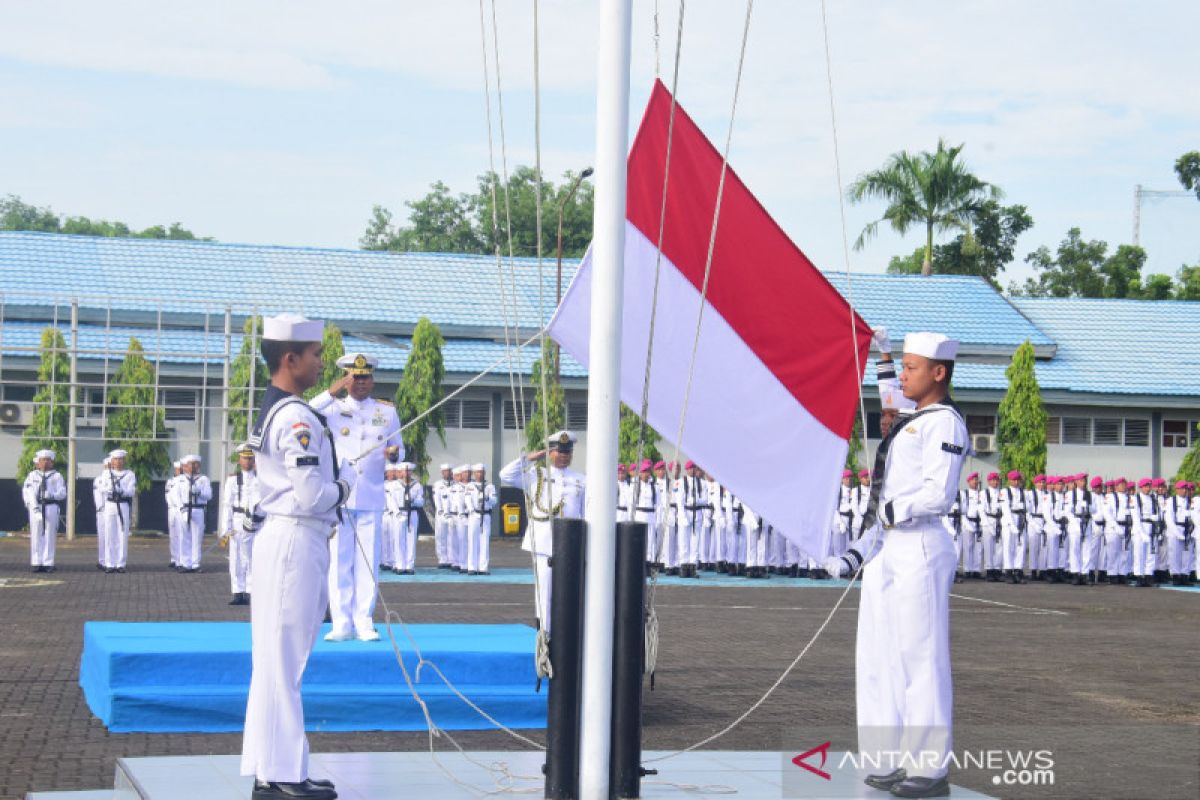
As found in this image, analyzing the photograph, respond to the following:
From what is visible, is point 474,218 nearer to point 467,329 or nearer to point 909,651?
point 467,329

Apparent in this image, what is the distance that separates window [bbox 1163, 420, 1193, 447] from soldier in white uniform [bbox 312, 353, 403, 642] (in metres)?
33.6

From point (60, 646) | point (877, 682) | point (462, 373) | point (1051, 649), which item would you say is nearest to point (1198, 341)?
point (462, 373)

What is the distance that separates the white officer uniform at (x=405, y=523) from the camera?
26516mm

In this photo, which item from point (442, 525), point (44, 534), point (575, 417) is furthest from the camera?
point (575, 417)

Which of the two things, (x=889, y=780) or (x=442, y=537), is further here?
(x=442, y=537)

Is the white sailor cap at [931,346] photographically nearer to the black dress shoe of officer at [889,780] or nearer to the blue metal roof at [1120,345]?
the black dress shoe of officer at [889,780]

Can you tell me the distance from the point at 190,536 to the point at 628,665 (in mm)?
19719

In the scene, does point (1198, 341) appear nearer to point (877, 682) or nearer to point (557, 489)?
point (557, 489)

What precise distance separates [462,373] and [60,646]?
76.5ft

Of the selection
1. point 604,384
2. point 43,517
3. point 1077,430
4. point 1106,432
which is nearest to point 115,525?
point 43,517

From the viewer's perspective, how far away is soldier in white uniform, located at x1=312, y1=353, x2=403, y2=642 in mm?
10555

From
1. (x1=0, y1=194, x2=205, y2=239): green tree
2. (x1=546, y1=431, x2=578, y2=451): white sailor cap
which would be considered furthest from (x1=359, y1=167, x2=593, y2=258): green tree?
(x1=546, y1=431, x2=578, y2=451): white sailor cap

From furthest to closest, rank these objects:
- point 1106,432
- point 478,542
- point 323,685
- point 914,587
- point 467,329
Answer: point 1106,432 → point 467,329 → point 478,542 → point 323,685 → point 914,587

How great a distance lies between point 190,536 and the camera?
82.9 ft
